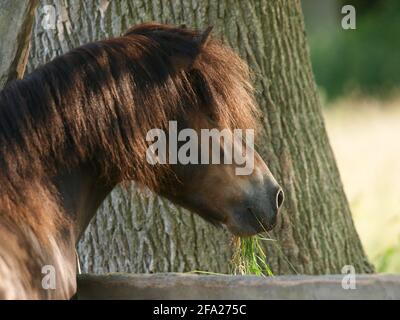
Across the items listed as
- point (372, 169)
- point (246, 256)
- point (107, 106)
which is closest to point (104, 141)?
point (107, 106)

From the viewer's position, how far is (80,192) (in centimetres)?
337

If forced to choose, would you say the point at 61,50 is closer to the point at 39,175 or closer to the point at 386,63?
the point at 39,175

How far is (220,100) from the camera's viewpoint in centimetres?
346

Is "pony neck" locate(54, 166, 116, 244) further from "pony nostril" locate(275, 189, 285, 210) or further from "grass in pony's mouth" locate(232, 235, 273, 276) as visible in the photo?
"grass in pony's mouth" locate(232, 235, 273, 276)

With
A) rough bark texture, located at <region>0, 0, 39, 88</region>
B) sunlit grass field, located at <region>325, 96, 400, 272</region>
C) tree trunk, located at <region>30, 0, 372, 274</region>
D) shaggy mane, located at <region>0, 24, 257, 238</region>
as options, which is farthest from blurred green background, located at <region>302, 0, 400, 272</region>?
rough bark texture, located at <region>0, 0, 39, 88</region>

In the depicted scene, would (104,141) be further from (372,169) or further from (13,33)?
(372,169)

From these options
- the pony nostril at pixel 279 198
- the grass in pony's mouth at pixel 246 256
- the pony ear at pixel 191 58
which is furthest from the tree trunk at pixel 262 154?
the pony ear at pixel 191 58

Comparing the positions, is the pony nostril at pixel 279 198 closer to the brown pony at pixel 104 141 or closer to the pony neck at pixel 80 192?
the brown pony at pixel 104 141

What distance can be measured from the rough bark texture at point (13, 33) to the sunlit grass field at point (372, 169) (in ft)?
10.8

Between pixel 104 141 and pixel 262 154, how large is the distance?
183 cm

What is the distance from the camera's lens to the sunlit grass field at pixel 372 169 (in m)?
7.55

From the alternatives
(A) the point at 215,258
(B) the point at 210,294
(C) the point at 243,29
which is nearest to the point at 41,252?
(B) the point at 210,294

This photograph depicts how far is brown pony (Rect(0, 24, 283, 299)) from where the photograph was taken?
10.1ft

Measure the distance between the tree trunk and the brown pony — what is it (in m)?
1.23
